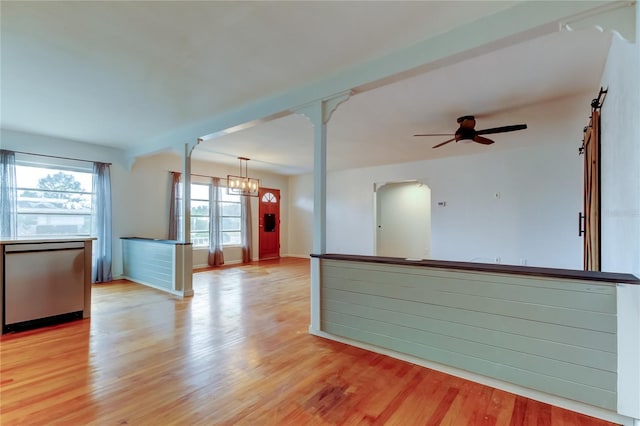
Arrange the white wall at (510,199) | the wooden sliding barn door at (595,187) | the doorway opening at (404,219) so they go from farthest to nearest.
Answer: the doorway opening at (404,219) < the white wall at (510,199) < the wooden sliding barn door at (595,187)

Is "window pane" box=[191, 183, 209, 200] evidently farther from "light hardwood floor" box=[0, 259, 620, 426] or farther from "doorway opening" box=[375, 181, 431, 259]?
"doorway opening" box=[375, 181, 431, 259]

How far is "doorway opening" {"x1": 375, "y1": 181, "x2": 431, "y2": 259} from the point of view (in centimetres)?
866

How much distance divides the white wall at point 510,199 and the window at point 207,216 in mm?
3601

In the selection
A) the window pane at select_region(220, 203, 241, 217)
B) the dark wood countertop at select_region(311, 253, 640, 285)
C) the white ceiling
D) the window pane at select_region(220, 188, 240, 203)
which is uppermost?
the white ceiling

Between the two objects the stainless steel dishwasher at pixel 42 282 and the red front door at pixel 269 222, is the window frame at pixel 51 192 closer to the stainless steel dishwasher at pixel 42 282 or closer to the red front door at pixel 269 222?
the stainless steel dishwasher at pixel 42 282

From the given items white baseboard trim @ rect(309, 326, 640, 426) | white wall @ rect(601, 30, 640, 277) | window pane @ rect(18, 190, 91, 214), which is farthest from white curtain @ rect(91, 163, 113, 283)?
white wall @ rect(601, 30, 640, 277)

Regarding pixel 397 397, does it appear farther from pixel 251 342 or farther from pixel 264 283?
pixel 264 283

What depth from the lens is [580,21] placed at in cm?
187

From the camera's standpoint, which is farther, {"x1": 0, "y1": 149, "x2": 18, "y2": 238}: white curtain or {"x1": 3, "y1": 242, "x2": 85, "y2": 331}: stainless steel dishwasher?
{"x1": 0, "y1": 149, "x2": 18, "y2": 238}: white curtain

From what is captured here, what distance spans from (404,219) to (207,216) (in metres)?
5.51

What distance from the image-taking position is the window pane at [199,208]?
24.4 feet

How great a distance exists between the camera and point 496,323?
7.14 ft

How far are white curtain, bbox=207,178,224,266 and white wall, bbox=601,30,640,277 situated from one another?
7.27 meters

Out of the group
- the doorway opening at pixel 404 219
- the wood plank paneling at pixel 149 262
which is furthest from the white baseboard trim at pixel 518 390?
the doorway opening at pixel 404 219
